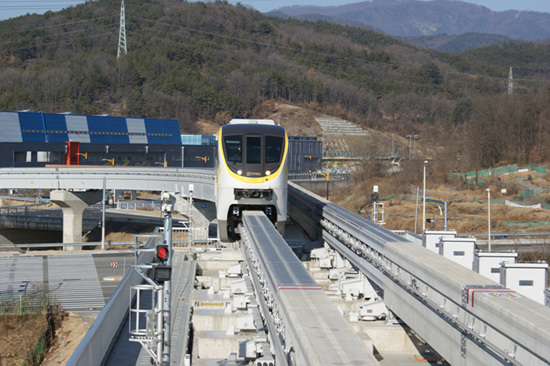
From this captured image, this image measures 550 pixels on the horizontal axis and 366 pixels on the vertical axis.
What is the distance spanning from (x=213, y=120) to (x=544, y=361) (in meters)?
115

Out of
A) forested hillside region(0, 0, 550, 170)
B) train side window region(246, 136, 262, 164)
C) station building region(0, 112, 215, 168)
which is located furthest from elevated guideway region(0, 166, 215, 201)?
forested hillside region(0, 0, 550, 170)

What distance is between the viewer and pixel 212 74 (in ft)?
457

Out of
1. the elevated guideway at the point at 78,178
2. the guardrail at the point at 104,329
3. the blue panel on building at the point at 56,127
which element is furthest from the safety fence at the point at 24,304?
the blue panel on building at the point at 56,127

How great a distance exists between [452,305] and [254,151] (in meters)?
10.9

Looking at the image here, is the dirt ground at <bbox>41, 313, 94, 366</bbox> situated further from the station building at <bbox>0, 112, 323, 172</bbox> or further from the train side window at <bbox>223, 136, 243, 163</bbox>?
the station building at <bbox>0, 112, 323, 172</bbox>

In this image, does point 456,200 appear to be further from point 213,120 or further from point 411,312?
point 213,120

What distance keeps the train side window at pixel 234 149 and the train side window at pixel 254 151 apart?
0.23 metres

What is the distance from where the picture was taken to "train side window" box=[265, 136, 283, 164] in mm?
23734

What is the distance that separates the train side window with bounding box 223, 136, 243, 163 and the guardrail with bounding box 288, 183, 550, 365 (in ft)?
14.6

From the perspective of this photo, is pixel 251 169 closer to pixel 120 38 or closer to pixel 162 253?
pixel 162 253

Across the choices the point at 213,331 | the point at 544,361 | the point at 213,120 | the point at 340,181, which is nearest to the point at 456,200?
the point at 340,181

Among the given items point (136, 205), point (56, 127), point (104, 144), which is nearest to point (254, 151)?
point (136, 205)

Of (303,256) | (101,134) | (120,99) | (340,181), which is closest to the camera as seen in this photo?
(303,256)

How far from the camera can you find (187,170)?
4016 cm
